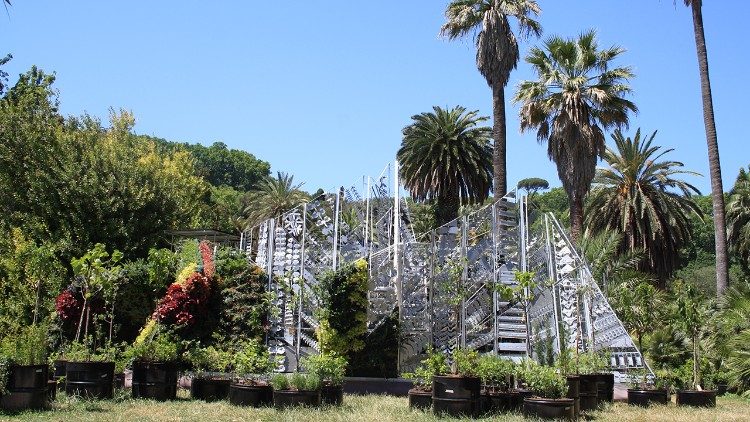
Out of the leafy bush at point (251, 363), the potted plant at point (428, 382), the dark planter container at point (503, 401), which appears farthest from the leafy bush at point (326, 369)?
the dark planter container at point (503, 401)

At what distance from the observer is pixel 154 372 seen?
13.2 meters

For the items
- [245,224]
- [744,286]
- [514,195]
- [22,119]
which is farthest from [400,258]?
[245,224]

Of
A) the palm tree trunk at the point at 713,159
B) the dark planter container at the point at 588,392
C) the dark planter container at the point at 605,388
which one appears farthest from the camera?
the palm tree trunk at the point at 713,159

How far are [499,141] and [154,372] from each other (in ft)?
50.8

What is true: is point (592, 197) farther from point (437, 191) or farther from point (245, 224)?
point (245, 224)

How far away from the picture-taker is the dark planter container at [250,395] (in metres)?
12.4

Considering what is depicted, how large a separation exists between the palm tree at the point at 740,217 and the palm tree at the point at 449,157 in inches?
558

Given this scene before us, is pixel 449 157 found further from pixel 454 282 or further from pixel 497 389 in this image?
pixel 497 389

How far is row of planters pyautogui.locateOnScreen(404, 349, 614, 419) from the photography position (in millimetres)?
11094

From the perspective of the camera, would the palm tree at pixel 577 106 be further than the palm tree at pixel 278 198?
No

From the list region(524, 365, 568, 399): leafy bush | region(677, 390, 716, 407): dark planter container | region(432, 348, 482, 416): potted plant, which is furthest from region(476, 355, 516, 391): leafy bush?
region(677, 390, 716, 407): dark planter container

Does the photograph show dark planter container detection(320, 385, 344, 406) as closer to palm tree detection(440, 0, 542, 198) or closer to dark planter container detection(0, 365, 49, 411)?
dark planter container detection(0, 365, 49, 411)

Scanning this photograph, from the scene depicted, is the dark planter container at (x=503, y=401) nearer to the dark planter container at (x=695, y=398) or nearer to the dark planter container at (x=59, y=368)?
the dark planter container at (x=695, y=398)

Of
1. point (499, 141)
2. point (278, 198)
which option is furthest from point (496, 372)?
point (278, 198)
